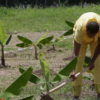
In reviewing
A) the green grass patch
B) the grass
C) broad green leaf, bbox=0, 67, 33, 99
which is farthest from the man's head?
the grass

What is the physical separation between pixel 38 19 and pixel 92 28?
927 cm

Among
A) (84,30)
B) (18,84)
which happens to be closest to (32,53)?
(84,30)

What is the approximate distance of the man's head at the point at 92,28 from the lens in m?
3.10

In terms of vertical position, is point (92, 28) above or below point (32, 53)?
above

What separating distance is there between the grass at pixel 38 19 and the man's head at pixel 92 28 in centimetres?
735

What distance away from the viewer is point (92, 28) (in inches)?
122

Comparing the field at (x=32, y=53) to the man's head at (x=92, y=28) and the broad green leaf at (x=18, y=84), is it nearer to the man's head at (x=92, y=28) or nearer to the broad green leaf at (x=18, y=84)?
the man's head at (x=92, y=28)

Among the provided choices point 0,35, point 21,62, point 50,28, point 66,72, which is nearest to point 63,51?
point 21,62

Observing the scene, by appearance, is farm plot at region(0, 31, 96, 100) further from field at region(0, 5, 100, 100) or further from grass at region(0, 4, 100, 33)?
grass at region(0, 4, 100, 33)

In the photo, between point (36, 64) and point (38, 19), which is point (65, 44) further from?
point (38, 19)

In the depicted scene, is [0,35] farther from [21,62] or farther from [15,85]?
[15,85]

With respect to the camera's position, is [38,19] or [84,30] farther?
[38,19]

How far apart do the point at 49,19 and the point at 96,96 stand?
869 cm

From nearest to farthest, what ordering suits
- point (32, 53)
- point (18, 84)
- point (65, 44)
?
point (18, 84), point (32, 53), point (65, 44)
